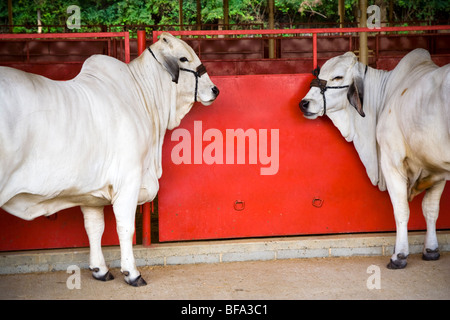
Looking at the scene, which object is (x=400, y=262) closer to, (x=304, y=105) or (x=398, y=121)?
(x=398, y=121)

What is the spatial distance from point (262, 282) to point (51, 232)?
2.04 meters

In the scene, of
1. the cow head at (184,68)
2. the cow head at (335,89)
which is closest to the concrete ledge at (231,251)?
the cow head at (335,89)

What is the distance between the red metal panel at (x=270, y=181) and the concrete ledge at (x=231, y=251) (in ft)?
0.50

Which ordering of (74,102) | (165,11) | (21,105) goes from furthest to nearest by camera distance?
(165,11) < (74,102) < (21,105)

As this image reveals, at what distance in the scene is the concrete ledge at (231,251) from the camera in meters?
5.25

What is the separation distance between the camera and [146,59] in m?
5.02

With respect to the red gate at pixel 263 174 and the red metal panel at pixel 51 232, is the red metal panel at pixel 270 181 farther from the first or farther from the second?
the red metal panel at pixel 51 232

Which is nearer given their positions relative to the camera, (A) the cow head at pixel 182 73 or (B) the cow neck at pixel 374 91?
(A) the cow head at pixel 182 73

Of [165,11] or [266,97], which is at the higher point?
[165,11]

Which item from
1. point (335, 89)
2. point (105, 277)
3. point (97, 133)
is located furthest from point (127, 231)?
point (335, 89)

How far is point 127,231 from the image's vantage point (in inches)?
183
